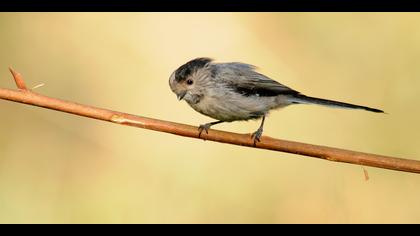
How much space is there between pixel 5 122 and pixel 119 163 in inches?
51.9

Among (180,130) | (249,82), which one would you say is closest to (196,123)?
(249,82)

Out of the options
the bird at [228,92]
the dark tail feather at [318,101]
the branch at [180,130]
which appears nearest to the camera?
the branch at [180,130]

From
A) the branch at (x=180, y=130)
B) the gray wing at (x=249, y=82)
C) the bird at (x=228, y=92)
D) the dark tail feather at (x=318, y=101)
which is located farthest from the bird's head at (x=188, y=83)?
the branch at (x=180, y=130)

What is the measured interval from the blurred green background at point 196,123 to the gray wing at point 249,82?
4.71 ft

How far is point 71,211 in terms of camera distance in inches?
254

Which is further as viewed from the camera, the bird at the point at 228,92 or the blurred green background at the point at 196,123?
the blurred green background at the point at 196,123

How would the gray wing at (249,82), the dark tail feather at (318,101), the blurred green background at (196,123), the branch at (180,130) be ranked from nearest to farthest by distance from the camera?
1. the branch at (180,130)
2. the dark tail feather at (318,101)
3. the gray wing at (249,82)
4. the blurred green background at (196,123)

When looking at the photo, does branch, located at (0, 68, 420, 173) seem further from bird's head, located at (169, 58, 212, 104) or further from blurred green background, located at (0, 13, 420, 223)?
blurred green background, located at (0, 13, 420, 223)

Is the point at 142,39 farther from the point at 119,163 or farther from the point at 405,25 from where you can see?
the point at 405,25

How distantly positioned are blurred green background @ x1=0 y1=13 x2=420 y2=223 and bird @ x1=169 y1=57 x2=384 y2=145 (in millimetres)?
1451

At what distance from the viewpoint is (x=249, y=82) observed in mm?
5473

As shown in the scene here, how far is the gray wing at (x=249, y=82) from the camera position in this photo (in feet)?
17.7

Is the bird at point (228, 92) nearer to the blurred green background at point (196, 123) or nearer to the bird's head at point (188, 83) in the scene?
the bird's head at point (188, 83)
